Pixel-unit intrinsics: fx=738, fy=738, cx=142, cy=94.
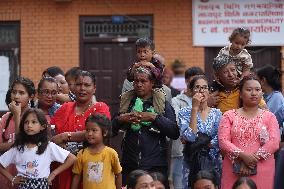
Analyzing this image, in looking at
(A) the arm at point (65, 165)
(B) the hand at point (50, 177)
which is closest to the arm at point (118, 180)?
(A) the arm at point (65, 165)

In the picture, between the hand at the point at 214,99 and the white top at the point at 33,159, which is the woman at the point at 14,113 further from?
the hand at the point at 214,99

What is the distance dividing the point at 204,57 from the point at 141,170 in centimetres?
673

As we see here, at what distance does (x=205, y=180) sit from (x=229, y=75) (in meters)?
1.39

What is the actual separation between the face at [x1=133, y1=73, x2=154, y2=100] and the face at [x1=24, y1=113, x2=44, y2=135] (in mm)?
1117

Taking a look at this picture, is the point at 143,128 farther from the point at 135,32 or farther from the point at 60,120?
the point at 135,32

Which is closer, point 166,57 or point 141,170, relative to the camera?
point 141,170

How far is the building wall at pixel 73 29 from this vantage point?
45.3 feet

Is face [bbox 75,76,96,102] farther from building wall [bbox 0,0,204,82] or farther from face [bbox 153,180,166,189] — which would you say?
building wall [bbox 0,0,204,82]

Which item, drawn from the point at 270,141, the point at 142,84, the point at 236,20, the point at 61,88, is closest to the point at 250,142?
the point at 270,141

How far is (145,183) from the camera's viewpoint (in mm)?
7055

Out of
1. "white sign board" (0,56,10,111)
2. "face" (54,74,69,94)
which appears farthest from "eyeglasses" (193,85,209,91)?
"white sign board" (0,56,10,111)

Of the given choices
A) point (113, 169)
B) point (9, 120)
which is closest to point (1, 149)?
point (9, 120)

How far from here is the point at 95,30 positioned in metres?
13.9

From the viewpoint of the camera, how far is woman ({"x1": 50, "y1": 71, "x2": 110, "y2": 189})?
25.1 ft
